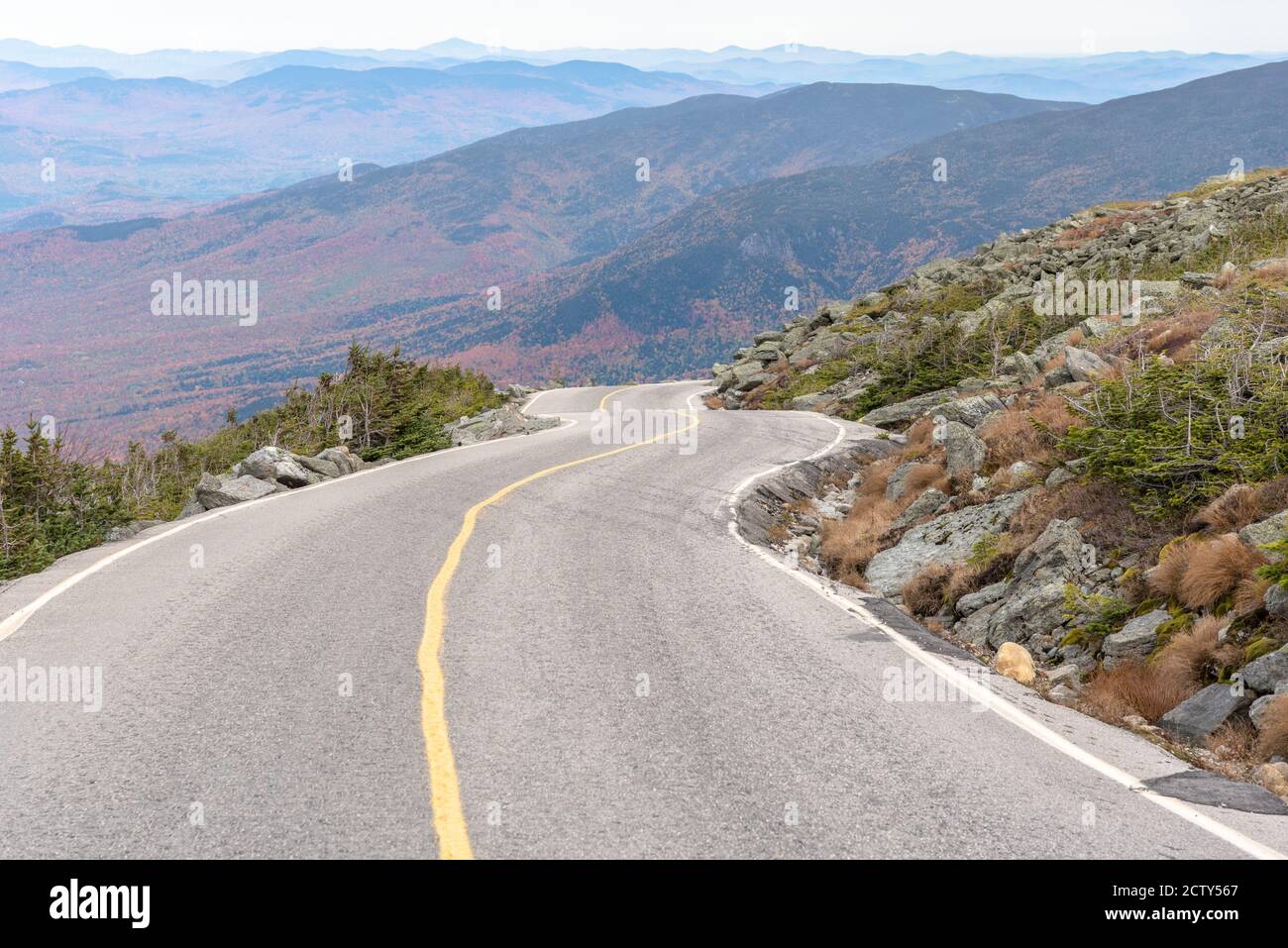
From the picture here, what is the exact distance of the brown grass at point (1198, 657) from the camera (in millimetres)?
6344

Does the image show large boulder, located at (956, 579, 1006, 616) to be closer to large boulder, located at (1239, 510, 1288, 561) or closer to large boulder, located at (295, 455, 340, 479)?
large boulder, located at (1239, 510, 1288, 561)

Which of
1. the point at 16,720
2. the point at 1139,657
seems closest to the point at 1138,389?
the point at 1139,657

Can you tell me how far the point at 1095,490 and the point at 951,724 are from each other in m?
4.94

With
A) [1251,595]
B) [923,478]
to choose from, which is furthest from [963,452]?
[1251,595]

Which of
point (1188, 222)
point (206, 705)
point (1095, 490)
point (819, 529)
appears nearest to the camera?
point (206, 705)

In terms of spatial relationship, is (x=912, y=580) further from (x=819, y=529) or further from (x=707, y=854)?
(x=707, y=854)

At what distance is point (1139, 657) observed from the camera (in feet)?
22.9

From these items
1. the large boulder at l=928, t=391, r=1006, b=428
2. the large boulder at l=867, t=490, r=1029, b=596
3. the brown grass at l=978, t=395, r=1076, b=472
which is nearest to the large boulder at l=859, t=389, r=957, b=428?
the large boulder at l=928, t=391, r=1006, b=428

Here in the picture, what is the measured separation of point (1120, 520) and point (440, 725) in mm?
7060

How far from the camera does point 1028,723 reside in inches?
233

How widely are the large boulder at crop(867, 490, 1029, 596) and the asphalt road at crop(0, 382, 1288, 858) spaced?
6.25 ft

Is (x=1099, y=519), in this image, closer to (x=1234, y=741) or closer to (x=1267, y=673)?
(x=1267, y=673)

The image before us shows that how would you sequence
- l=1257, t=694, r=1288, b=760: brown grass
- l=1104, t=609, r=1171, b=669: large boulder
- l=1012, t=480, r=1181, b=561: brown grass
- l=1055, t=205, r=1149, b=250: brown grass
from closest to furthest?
1. l=1257, t=694, r=1288, b=760: brown grass
2. l=1104, t=609, r=1171, b=669: large boulder
3. l=1012, t=480, r=1181, b=561: brown grass
4. l=1055, t=205, r=1149, b=250: brown grass

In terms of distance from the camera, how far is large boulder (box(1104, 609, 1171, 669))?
704 centimetres
